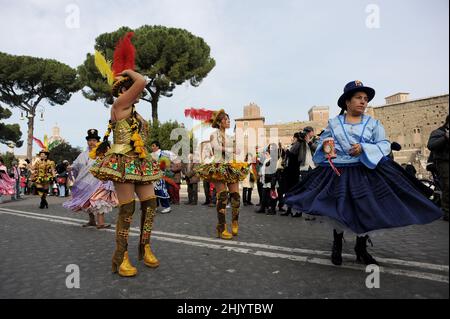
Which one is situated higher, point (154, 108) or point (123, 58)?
point (154, 108)

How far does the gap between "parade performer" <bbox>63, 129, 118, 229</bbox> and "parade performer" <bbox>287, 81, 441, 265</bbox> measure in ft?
15.9

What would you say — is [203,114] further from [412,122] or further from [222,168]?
[412,122]

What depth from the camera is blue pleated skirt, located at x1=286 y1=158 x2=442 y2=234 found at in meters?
3.38

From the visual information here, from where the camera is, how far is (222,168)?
5.86m

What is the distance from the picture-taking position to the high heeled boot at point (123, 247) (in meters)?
3.67

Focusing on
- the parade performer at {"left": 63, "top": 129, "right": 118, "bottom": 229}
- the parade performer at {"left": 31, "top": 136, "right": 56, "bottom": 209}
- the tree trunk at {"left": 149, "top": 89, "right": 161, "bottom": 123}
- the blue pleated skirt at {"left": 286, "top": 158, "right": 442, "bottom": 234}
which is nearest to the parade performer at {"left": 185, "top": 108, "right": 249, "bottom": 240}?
the blue pleated skirt at {"left": 286, "top": 158, "right": 442, "bottom": 234}

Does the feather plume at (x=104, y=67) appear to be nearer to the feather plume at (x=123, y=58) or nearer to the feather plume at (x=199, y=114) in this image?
the feather plume at (x=123, y=58)

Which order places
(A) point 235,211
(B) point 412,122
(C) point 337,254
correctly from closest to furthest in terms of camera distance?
1. (C) point 337,254
2. (A) point 235,211
3. (B) point 412,122

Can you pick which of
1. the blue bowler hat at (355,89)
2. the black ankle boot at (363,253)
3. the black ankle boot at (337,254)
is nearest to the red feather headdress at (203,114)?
the blue bowler hat at (355,89)

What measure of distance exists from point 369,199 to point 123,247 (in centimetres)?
277

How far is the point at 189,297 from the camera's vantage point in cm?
299

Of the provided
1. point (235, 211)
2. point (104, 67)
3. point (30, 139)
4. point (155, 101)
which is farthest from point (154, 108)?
point (104, 67)

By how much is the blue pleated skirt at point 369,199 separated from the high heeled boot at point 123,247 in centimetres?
201
